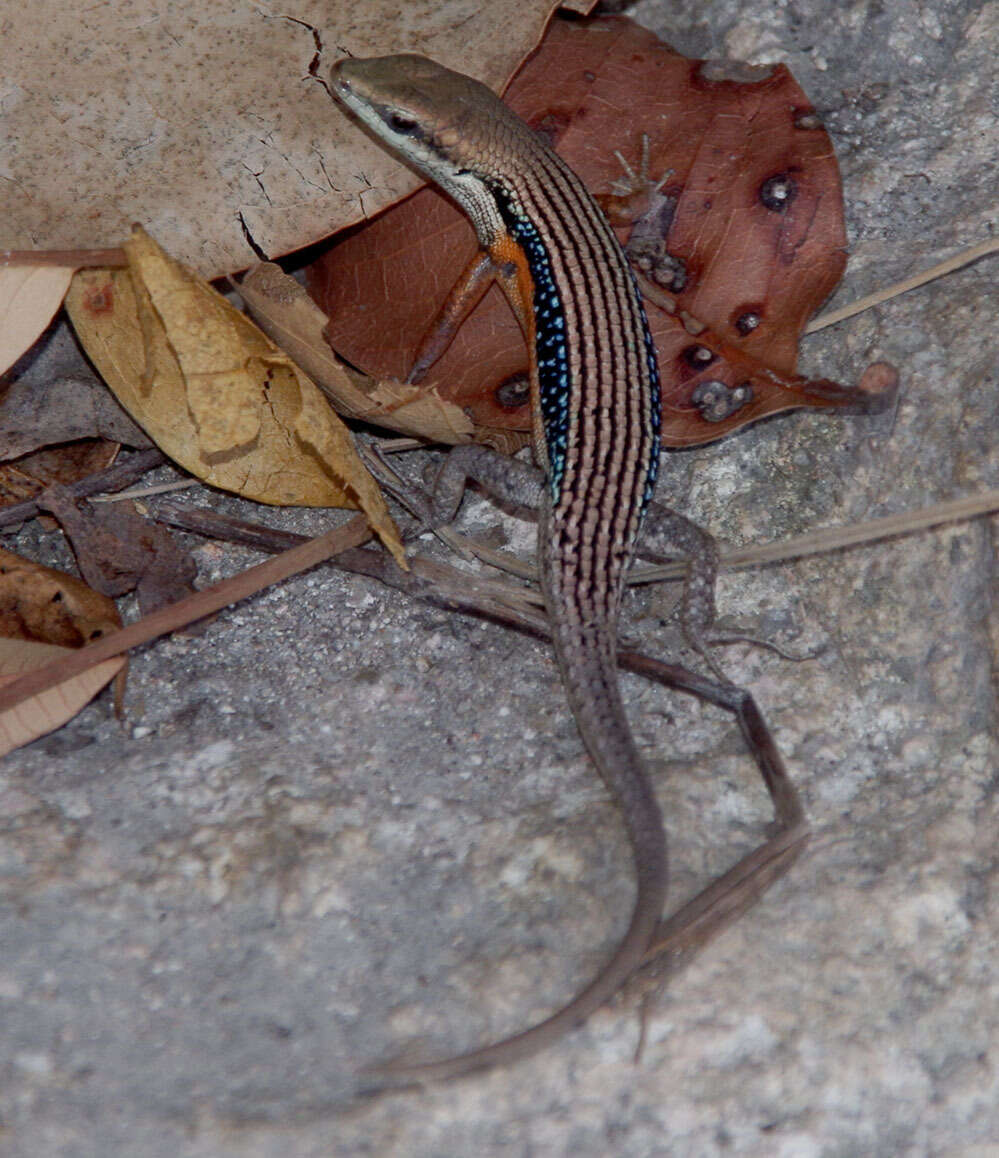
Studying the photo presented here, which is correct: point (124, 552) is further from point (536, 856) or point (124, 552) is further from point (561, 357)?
point (536, 856)

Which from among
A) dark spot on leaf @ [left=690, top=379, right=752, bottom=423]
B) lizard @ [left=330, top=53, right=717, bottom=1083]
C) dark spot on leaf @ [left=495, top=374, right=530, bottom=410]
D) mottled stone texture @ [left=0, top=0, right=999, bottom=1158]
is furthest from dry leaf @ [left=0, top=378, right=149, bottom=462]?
dark spot on leaf @ [left=690, top=379, right=752, bottom=423]

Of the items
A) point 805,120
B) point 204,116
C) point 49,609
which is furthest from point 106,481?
point 805,120

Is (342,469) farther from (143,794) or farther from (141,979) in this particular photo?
(141,979)

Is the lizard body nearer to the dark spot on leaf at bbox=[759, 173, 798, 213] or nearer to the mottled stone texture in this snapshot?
the mottled stone texture

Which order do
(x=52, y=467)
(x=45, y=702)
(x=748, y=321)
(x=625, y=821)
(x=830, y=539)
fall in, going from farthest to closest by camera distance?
(x=52, y=467)
(x=748, y=321)
(x=830, y=539)
(x=45, y=702)
(x=625, y=821)

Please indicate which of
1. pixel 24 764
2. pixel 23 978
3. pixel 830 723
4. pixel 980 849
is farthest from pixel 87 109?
pixel 980 849
